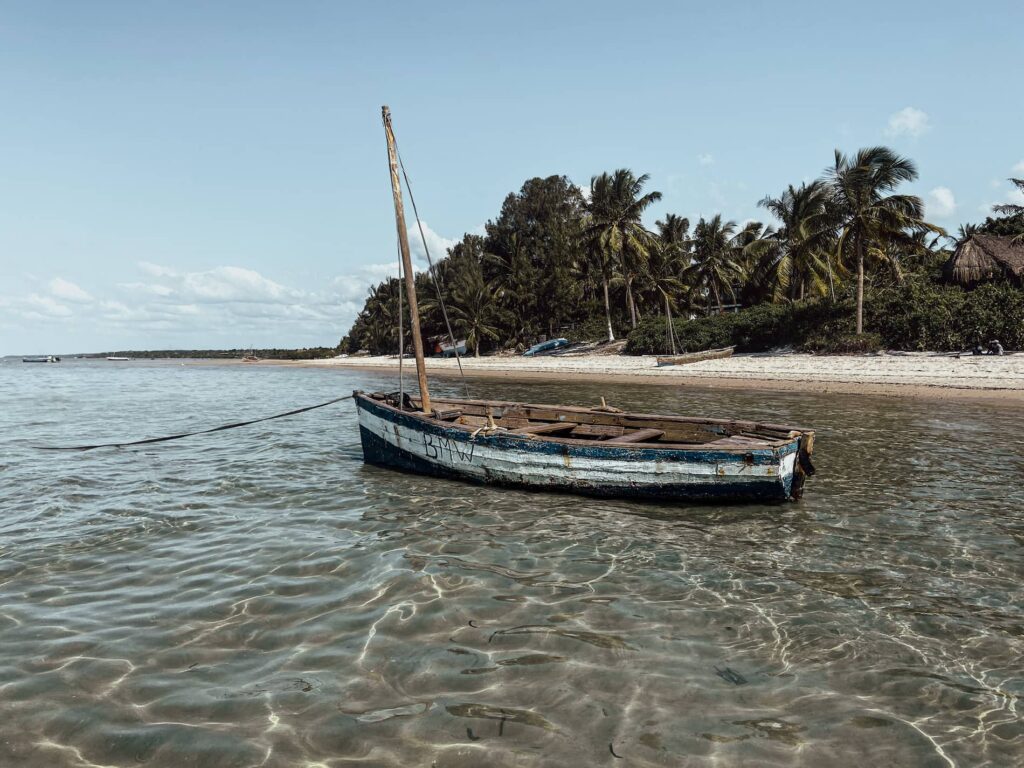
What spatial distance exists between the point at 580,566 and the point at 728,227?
5133 centimetres

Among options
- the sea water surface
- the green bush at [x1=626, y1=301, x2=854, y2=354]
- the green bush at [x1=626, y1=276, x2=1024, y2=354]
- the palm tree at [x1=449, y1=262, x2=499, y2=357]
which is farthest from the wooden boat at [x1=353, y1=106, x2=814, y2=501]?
Answer: the palm tree at [x1=449, y1=262, x2=499, y2=357]

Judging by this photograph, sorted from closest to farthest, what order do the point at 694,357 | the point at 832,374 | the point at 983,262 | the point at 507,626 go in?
the point at 507,626 < the point at 832,374 < the point at 983,262 < the point at 694,357

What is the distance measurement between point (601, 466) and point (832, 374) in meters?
22.4

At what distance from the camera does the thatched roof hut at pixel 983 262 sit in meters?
34.0

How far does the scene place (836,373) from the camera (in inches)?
1072

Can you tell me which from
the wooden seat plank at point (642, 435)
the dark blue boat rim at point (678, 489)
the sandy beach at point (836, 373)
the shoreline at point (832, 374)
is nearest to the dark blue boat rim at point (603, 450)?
the dark blue boat rim at point (678, 489)

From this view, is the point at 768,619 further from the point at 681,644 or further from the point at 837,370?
the point at 837,370

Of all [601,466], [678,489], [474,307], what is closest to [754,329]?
[474,307]

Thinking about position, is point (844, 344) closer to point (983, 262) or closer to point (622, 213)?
point (983, 262)

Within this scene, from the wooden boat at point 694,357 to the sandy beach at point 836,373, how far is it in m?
0.74

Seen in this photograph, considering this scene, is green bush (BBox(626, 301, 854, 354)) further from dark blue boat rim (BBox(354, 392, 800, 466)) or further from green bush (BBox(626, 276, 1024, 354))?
dark blue boat rim (BBox(354, 392, 800, 466))

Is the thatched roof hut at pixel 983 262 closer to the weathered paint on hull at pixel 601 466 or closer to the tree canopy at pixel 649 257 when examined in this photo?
the tree canopy at pixel 649 257

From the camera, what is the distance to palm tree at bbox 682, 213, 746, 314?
49281mm

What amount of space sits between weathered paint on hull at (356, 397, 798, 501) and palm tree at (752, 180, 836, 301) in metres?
29.4
